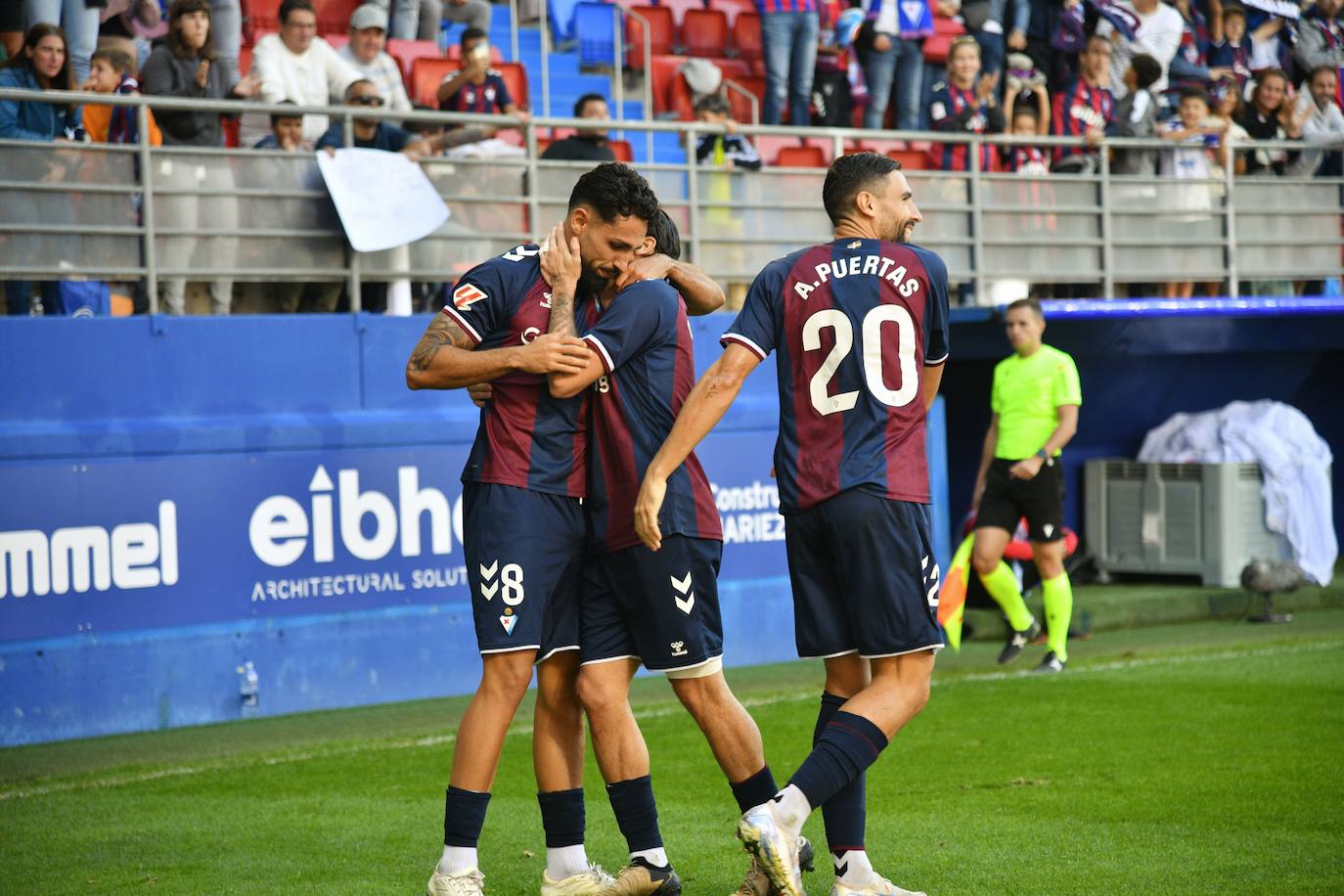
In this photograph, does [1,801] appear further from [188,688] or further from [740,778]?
[740,778]

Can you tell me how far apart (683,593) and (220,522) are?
185 inches

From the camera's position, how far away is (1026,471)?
398 inches

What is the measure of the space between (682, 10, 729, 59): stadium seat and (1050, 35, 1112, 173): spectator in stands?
3.35 meters

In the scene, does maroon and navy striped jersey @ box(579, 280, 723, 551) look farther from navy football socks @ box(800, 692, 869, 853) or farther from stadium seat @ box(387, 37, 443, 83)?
stadium seat @ box(387, 37, 443, 83)

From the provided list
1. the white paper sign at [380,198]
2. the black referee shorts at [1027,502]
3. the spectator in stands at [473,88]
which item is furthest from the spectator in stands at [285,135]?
the black referee shorts at [1027,502]

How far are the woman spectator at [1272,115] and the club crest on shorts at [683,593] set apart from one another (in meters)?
11.1

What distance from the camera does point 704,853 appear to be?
5516 mm

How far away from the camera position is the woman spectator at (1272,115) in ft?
47.7

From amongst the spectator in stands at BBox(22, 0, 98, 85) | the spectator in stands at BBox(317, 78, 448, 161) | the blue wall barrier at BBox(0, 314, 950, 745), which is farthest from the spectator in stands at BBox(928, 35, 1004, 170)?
the spectator in stands at BBox(22, 0, 98, 85)

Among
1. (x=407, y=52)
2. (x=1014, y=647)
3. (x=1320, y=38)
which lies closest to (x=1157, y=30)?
(x=1320, y=38)

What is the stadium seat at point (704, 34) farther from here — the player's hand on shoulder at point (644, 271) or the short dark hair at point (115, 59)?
the player's hand on shoulder at point (644, 271)

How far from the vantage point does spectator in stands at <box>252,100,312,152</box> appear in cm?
970

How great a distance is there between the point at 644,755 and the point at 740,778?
0.30 metres

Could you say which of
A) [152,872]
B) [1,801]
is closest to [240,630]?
[1,801]
